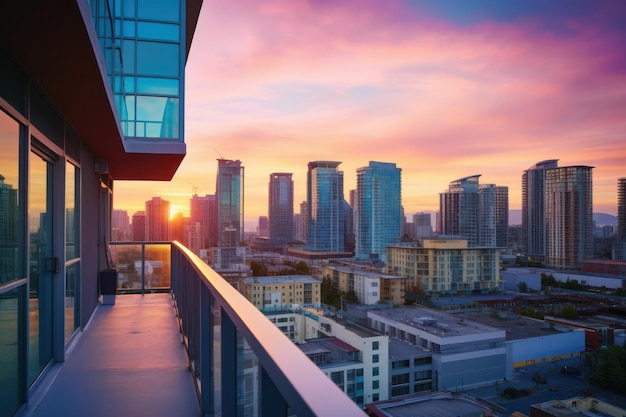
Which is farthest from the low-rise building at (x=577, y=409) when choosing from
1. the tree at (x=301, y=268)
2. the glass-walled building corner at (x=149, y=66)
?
the tree at (x=301, y=268)

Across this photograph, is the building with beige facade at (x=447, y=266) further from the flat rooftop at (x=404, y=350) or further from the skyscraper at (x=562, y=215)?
the flat rooftop at (x=404, y=350)

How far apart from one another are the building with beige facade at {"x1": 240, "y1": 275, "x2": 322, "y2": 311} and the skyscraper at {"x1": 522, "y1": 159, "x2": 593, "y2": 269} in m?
30.6

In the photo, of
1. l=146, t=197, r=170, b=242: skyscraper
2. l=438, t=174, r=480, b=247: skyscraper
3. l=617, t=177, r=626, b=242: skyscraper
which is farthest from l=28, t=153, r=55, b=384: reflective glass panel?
l=438, t=174, r=480, b=247: skyscraper

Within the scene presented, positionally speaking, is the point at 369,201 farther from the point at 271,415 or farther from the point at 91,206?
the point at 271,415

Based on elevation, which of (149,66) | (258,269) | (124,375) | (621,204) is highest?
(149,66)

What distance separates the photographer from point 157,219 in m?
17.2

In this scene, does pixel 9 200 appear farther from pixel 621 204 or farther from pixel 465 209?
pixel 465 209

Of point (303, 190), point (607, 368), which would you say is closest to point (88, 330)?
point (607, 368)

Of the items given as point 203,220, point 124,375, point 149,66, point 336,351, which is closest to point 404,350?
point 336,351

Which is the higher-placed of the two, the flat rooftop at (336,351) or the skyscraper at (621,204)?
the skyscraper at (621,204)

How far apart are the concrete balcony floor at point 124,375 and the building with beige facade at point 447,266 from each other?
40669 millimetres

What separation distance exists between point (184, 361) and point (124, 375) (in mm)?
473

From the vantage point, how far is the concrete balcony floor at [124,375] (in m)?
2.72

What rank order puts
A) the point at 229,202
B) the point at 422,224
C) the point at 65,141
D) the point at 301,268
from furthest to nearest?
the point at 422,224 < the point at 229,202 < the point at 301,268 < the point at 65,141
